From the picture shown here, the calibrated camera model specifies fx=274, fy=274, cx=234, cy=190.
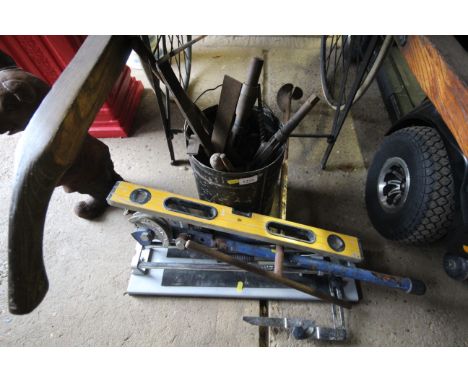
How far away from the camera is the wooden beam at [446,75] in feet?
1.56

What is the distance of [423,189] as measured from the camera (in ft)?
3.04

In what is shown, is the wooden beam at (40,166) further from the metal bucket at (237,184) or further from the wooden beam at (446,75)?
the wooden beam at (446,75)

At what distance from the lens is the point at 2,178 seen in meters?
1.42

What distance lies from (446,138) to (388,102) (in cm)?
83

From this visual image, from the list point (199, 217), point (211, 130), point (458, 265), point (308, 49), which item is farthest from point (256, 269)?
point (308, 49)

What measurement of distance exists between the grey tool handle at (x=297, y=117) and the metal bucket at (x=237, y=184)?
65mm

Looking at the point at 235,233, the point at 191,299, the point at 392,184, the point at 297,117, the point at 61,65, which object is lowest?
the point at 191,299

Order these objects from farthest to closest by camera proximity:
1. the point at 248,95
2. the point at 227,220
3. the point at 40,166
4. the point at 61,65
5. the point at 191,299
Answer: the point at 61,65 < the point at 191,299 < the point at 227,220 < the point at 248,95 < the point at 40,166

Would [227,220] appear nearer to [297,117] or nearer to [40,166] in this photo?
[297,117]

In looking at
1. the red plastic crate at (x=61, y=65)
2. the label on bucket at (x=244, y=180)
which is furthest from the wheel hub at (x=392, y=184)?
the red plastic crate at (x=61, y=65)

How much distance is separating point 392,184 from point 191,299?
0.93 metres

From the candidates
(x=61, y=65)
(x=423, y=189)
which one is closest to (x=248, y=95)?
(x=423, y=189)

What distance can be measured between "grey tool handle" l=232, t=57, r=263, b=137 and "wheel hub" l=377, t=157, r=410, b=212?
2.13 feet

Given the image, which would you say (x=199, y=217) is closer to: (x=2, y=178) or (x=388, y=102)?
(x=2, y=178)
